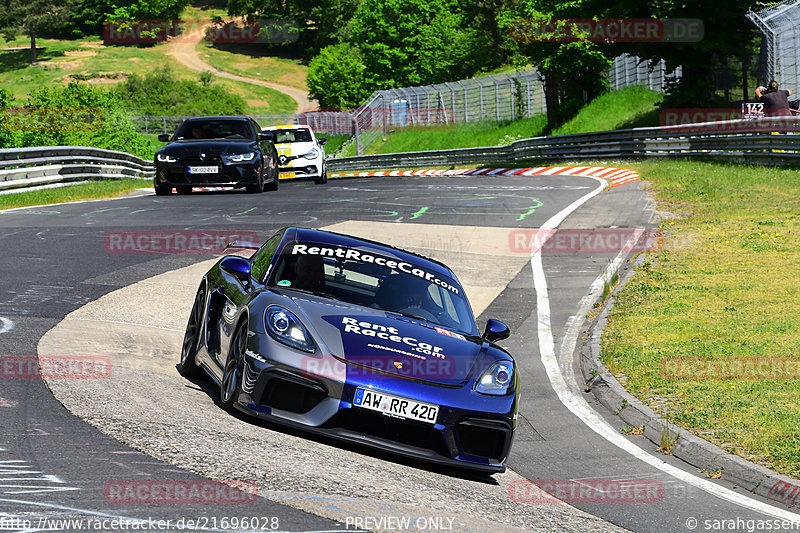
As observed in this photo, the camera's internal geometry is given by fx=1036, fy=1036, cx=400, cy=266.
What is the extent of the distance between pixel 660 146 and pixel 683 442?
26.2 m

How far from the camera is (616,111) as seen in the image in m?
48.2

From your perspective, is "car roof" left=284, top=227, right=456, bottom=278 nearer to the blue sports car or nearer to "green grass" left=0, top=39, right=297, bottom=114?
the blue sports car

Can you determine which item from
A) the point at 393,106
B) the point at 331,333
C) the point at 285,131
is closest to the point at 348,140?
the point at 393,106

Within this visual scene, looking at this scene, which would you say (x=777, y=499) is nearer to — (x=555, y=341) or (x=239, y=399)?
(x=239, y=399)

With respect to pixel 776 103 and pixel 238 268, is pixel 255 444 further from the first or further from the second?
pixel 776 103

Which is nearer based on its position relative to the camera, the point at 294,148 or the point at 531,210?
the point at 531,210

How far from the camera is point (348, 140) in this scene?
79062 millimetres

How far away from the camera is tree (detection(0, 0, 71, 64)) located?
133875 mm

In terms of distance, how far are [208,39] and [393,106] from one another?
274 ft

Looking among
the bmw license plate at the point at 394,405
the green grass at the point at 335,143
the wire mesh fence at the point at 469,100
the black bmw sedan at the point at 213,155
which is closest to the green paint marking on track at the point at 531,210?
the black bmw sedan at the point at 213,155

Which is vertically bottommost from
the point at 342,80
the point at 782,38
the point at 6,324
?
the point at 6,324

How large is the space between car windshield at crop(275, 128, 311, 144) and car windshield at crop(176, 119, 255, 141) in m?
6.30

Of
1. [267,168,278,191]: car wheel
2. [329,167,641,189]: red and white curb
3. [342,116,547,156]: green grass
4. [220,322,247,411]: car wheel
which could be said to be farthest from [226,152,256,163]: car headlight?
[342,116,547,156]: green grass

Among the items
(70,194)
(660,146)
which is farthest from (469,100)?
(70,194)
